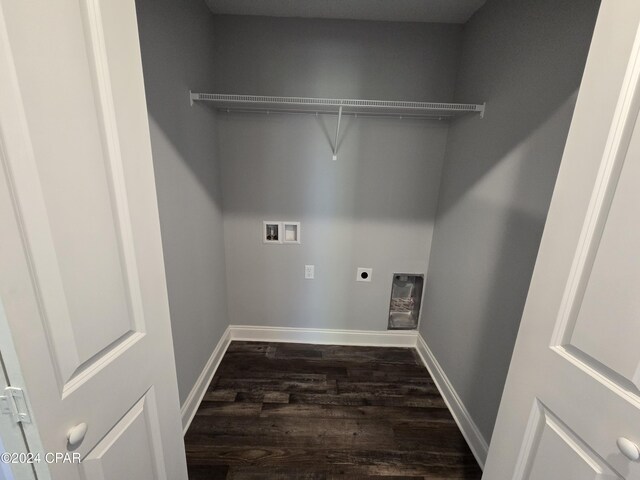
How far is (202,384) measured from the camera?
6.22 ft

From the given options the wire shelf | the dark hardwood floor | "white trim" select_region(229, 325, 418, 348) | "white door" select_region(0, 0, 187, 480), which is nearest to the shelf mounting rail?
the wire shelf

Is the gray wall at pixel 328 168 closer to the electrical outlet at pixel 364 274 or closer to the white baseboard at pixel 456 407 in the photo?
the electrical outlet at pixel 364 274

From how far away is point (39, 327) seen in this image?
1.76ft

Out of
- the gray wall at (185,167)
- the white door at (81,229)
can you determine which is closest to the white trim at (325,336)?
the gray wall at (185,167)

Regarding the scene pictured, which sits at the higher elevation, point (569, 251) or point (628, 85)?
point (628, 85)

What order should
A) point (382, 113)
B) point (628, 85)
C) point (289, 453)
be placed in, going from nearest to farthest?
1. point (628, 85)
2. point (289, 453)
3. point (382, 113)

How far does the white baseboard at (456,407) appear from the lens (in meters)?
1.54

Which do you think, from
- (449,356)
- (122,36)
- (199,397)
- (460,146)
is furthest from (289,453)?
(460,146)

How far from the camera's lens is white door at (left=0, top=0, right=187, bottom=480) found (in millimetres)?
484

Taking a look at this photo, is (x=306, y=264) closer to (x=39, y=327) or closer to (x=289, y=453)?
(x=289, y=453)

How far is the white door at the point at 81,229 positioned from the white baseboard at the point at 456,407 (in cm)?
161

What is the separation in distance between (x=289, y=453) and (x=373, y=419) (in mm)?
551

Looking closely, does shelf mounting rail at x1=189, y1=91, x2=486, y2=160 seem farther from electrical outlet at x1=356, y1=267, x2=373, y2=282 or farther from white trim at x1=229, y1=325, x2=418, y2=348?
white trim at x1=229, y1=325, x2=418, y2=348

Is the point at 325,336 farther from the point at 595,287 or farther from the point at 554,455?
the point at 595,287
